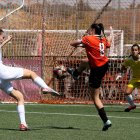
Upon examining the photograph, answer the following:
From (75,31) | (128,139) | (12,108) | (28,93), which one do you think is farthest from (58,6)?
(128,139)

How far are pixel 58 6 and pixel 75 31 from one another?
104cm

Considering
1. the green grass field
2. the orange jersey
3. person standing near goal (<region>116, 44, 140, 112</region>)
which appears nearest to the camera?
the green grass field

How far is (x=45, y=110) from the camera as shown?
1916 cm

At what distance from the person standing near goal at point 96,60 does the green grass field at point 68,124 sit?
1.78 feet

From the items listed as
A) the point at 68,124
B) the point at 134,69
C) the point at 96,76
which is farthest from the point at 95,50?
the point at 134,69

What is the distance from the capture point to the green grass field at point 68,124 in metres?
12.4

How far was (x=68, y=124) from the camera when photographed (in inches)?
583

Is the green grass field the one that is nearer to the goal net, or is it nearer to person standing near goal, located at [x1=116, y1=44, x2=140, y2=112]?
person standing near goal, located at [x1=116, y1=44, x2=140, y2=112]

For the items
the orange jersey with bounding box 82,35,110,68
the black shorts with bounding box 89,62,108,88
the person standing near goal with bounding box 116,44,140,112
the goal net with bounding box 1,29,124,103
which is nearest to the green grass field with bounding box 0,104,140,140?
the person standing near goal with bounding box 116,44,140,112

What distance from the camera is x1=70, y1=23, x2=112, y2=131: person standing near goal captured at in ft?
44.6

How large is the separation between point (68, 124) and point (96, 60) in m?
1.76

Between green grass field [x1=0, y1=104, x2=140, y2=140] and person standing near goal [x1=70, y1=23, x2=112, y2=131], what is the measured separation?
0.54 meters

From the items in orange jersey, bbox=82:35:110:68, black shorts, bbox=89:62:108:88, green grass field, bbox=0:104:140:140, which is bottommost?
green grass field, bbox=0:104:140:140

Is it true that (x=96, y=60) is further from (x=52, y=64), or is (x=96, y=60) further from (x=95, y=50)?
(x=52, y=64)
